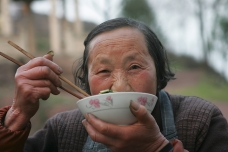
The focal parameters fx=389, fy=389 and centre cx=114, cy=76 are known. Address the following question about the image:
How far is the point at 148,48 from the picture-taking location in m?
2.19

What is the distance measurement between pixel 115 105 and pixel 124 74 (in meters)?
0.38

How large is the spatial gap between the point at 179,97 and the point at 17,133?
105cm

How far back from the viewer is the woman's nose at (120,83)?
6.27 feet

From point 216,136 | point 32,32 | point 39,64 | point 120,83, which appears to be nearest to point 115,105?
point 120,83

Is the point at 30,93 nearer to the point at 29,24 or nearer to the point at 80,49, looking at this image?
the point at 80,49

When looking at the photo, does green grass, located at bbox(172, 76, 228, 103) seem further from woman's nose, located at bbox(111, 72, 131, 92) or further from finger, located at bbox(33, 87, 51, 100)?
finger, located at bbox(33, 87, 51, 100)

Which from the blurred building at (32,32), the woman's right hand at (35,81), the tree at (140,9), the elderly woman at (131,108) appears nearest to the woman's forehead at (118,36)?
the elderly woman at (131,108)

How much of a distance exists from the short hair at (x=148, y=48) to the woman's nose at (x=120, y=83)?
0.32 metres

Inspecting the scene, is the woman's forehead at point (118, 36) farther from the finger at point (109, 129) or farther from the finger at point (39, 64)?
the finger at point (109, 129)

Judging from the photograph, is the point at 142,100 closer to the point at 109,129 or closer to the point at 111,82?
the point at 109,129

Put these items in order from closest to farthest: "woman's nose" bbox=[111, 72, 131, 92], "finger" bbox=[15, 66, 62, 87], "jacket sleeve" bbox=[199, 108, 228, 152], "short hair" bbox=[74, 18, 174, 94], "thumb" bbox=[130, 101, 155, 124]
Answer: "thumb" bbox=[130, 101, 155, 124] → "finger" bbox=[15, 66, 62, 87] → "woman's nose" bbox=[111, 72, 131, 92] → "jacket sleeve" bbox=[199, 108, 228, 152] → "short hair" bbox=[74, 18, 174, 94]

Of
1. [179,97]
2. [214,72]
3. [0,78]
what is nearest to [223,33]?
[214,72]

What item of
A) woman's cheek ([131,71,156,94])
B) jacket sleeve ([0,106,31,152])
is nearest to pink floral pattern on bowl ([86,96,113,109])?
woman's cheek ([131,71,156,94])

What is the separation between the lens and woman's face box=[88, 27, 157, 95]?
1.97 metres
